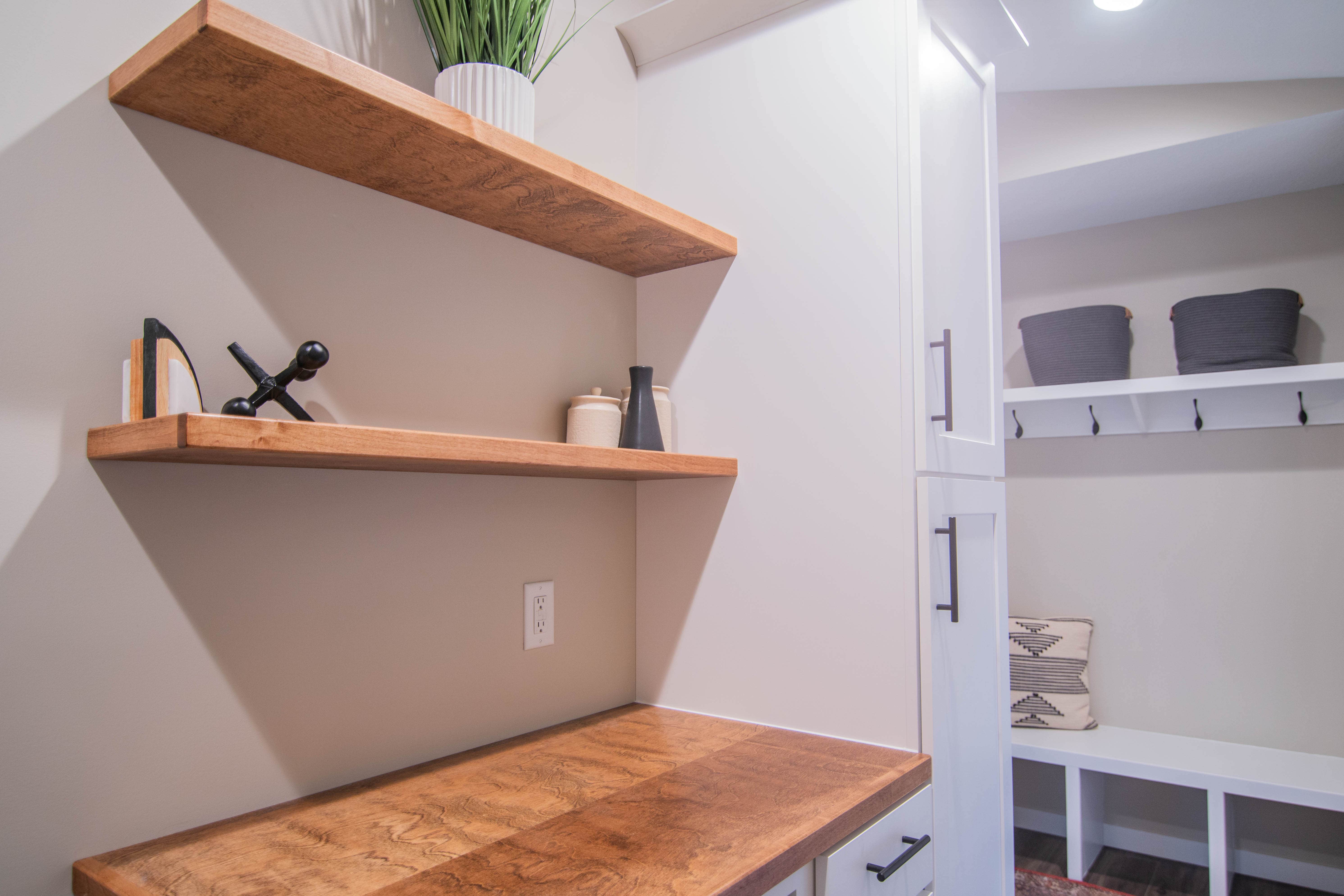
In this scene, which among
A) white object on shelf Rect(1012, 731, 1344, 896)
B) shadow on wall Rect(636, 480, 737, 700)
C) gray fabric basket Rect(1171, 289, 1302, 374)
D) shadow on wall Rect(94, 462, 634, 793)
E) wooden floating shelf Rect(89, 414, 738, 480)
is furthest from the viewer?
gray fabric basket Rect(1171, 289, 1302, 374)

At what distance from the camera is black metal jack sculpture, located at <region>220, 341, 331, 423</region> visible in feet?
2.94

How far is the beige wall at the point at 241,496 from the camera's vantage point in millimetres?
850

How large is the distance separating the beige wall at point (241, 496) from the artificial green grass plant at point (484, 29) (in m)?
0.10

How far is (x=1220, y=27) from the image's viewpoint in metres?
1.91

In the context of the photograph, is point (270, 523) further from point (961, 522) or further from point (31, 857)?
point (961, 522)

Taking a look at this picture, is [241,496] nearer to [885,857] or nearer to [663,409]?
A: [663,409]

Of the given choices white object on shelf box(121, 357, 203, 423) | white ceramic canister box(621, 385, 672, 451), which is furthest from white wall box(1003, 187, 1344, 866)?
white object on shelf box(121, 357, 203, 423)

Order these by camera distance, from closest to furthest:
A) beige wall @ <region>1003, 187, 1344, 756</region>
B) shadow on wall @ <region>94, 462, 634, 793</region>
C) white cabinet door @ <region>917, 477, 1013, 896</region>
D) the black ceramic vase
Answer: shadow on wall @ <region>94, 462, 634, 793</region>
white cabinet door @ <region>917, 477, 1013, 896</region>
the black ceramic vase
beige wall @ <region>1003, 187, 1344, 756</region>

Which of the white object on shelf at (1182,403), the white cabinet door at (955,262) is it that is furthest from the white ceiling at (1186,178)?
the white object on shelf at (1182,403)

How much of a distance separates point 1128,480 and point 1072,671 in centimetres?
71

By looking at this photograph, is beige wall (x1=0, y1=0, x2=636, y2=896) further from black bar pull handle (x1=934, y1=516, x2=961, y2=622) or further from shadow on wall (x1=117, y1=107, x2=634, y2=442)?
black bar pull handle (x1=934, y1=516, x2=961, y2=622)

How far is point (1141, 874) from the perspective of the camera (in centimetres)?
256

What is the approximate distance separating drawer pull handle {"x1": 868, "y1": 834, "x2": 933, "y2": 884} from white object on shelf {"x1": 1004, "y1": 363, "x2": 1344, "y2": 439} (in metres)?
1.63

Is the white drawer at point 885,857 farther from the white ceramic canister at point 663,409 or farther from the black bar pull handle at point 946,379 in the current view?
the white ceramic canister at point 663,409
